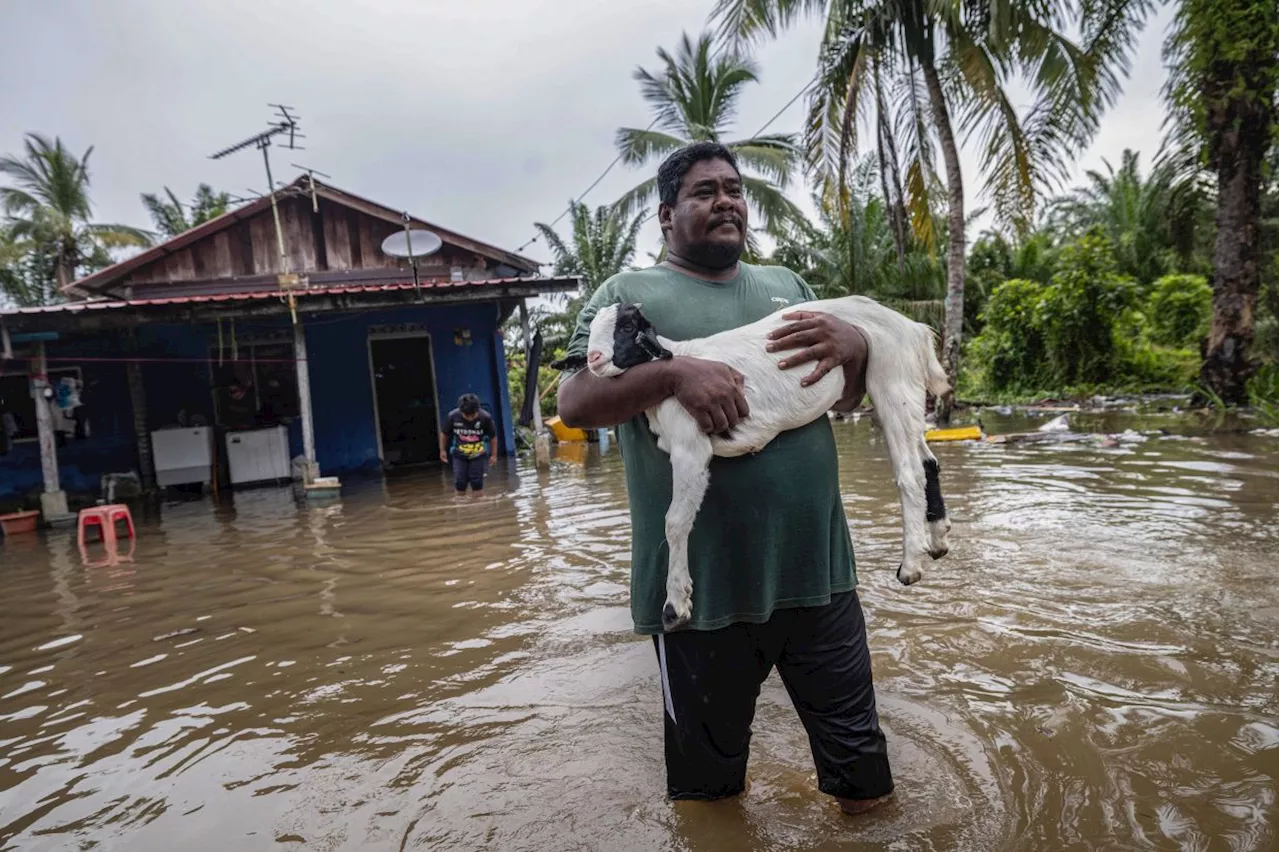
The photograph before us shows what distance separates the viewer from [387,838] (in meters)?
2.13

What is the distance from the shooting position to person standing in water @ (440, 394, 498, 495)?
28.3ft

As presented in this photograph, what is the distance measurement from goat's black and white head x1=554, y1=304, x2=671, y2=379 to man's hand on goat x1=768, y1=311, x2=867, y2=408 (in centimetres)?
29

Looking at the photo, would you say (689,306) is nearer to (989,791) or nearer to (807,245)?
(989,791)

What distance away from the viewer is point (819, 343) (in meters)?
1.78

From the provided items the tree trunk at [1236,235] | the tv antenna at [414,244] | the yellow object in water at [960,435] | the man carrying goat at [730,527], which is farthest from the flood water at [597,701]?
the tv antenna at [414,244]

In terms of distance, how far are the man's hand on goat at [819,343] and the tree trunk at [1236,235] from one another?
11.4m

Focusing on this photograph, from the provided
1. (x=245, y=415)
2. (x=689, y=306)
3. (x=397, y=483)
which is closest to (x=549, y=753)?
(x=689, y=306)

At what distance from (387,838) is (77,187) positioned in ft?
98.6

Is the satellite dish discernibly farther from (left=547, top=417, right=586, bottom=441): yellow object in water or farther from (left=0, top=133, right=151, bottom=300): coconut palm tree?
(left=0, top=133, right=151, bottom=300): coconut palm tree

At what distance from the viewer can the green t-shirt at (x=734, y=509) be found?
5.72 feet

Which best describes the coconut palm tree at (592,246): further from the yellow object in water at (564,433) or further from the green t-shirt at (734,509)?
the green t-shirt at (734,509)

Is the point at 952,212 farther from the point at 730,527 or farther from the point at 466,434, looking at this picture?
the point at 730,527

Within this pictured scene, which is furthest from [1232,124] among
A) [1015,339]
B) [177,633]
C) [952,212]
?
[177,633]

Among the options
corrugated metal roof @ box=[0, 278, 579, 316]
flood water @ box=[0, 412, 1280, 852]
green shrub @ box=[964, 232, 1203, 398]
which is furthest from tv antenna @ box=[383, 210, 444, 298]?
green shrub @ box=[964, 232, 1203, 398]
